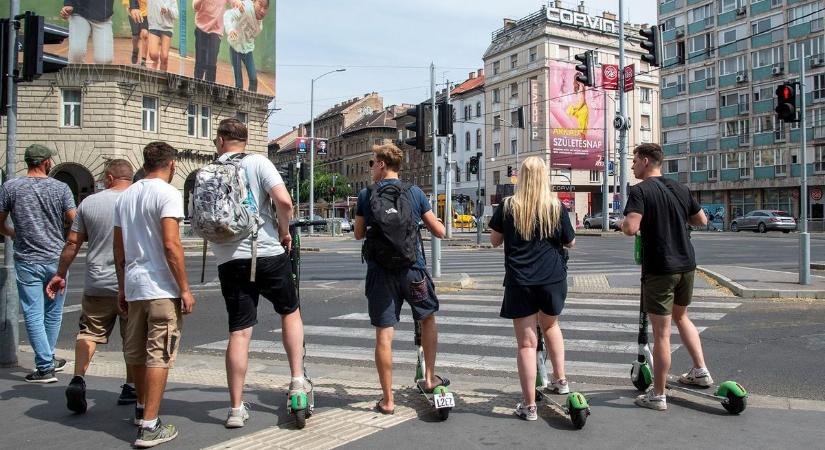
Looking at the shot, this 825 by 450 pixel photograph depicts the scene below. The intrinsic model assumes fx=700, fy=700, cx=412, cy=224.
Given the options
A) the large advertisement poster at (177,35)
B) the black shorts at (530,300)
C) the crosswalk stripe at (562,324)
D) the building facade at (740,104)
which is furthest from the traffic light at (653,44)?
the building facade at (740,104)

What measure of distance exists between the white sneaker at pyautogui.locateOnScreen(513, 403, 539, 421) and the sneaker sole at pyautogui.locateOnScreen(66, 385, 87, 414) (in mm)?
2859

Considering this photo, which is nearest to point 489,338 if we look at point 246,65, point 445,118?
point 445,118

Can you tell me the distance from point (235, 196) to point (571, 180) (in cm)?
6121

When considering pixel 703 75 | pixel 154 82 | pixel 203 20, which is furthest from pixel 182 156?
pixel 703 75

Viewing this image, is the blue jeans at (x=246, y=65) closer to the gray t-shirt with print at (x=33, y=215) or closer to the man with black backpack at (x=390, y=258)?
the gray t-shirt with print at (x=33, y=215)

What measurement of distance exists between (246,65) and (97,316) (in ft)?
Answer: 122

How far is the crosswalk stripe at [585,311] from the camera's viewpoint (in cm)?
914

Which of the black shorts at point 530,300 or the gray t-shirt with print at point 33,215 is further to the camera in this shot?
the gray t-shirt with print at point 33,215

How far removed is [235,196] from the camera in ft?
13.8

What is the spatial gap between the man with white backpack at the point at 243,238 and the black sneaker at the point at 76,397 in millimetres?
1105

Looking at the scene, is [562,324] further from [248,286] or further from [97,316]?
[97,316]

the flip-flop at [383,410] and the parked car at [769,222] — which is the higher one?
the parked car at [769,222]

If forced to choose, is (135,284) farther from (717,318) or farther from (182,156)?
(182,156)

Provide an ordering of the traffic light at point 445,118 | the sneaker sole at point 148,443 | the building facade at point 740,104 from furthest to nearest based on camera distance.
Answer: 1. the building facade at point 740,104
2. the traffic light at point 445,118
3. the sneaker sole at point 148,443
